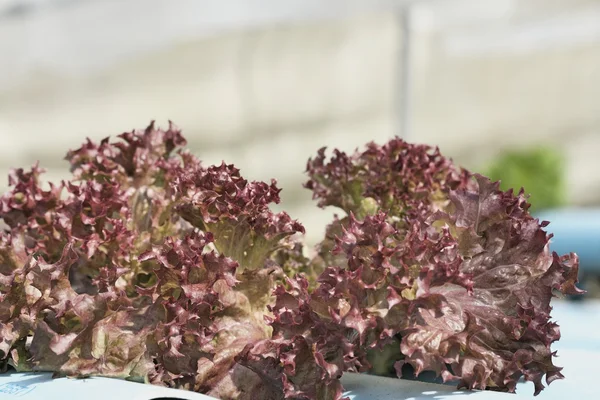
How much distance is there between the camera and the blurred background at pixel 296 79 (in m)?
13.6

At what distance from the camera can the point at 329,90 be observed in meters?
14.9

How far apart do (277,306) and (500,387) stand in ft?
1.65

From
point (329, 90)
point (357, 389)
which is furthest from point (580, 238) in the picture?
point (329, 90)

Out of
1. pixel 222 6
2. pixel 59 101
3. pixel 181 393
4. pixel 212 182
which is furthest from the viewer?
pixel 59 101

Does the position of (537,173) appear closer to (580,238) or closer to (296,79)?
(580,238)

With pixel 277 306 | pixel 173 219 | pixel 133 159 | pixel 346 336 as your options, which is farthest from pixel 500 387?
pixel 133 159

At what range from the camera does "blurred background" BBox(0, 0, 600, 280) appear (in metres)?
13.6

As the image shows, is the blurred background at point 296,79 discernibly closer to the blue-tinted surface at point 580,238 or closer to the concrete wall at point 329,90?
the concrete wall at point 329,90

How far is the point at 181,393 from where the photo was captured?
1.67m

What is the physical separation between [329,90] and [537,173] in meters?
5.72

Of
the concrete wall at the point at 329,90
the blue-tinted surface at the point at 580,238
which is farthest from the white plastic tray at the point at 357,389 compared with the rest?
the concrete wall at the point at 329,90

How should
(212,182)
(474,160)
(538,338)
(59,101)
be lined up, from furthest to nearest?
(474,160)
(59,101)
(212,182)
(538,338)

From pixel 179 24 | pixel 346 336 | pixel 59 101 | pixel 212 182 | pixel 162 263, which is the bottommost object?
pixel 346 336

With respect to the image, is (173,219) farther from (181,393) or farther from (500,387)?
(500,387)
